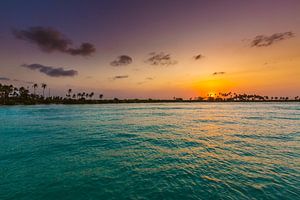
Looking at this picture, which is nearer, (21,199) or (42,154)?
(21,199)

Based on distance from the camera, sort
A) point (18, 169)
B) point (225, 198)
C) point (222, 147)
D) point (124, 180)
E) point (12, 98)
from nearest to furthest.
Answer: point (225, 198) < point (124, 180) < point (18, 169) < point (222, 147) < point (12, 98)

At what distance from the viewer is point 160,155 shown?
45.4 ft

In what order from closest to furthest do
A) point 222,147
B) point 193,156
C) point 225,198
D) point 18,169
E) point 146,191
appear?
point 225,198 → point 146,191 → point 18,169 → point 193,156 → point 222,147

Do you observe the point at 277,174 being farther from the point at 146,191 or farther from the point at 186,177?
the point at 146,191

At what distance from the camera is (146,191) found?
819 cm

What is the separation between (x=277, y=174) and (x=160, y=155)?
7.94 meters

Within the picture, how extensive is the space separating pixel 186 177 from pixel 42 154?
1246 centimetres

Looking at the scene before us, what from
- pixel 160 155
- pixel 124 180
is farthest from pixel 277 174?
pixel 124 180

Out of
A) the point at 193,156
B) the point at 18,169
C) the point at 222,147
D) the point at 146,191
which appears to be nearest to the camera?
the point at 146,191

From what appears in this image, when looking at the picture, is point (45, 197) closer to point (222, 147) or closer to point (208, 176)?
point (208, 176)

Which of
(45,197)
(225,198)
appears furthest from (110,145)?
(225,198)

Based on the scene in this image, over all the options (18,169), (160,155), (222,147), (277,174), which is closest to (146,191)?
(160,155)

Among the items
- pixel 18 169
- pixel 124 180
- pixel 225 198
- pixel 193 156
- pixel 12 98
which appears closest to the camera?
pixel 225 198

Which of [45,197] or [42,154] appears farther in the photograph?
[42,154]
